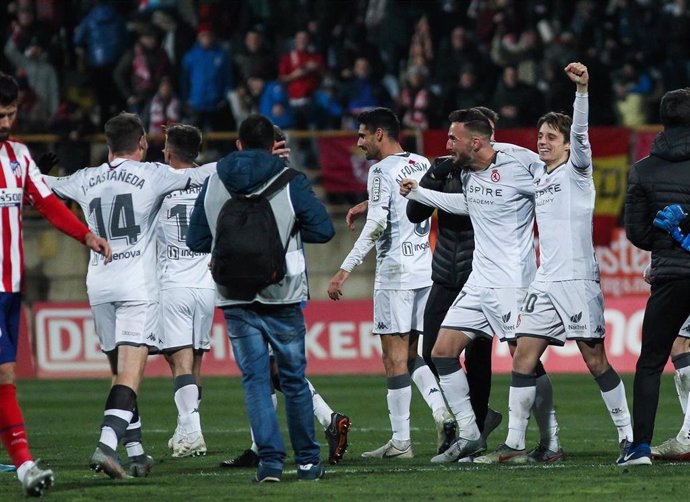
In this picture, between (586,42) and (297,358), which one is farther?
(586,42)

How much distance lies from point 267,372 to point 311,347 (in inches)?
440

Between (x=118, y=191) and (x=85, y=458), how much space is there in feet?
7.81

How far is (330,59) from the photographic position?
74.2 ft

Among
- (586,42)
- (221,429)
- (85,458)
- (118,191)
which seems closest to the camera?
(118,191)

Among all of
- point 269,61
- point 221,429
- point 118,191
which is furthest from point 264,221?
point 269,61

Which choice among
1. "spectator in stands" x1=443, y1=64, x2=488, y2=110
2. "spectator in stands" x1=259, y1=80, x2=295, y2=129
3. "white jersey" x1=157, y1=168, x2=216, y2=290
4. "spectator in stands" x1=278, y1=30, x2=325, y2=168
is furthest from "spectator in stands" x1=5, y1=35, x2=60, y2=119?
"white jersey" x1=157, y1=168, x2=216, y2=290

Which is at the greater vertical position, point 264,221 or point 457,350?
point 264,221

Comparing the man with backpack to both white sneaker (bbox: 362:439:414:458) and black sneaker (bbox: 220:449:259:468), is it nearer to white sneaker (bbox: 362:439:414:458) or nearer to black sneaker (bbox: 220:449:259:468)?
black sneaker (bbox: 220:449:259:468)

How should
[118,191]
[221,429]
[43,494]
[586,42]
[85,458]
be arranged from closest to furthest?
[43,494], [118,191], [85,458], [221,429], [586,42]

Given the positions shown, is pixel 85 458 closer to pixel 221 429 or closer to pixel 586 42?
pixel 221 429

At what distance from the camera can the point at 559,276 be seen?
31.4 feet

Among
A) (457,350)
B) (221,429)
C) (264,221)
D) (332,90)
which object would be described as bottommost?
(221,429)

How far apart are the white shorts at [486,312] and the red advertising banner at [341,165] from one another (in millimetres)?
10885

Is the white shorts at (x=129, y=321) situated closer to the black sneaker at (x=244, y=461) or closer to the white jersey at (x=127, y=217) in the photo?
the white jersey at (x=127, y=217)
